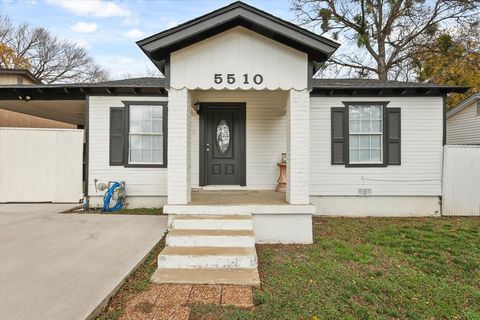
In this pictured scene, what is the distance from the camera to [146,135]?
21.6 ft

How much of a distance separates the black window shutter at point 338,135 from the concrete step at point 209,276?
4.25 meters

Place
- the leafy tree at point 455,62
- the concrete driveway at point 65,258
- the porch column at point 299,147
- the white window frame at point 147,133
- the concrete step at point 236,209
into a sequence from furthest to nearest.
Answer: the leafy tree at point 455,62 < the white window frame at point 147,133 < the porch column at point 299,147 < the concrete step at point 236,209 < the concrete driveway at point 65,258

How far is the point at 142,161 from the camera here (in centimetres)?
657

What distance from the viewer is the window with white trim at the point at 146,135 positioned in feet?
21.5

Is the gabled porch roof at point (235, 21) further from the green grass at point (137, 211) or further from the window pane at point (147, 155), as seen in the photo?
the green grass at point (137, 211)

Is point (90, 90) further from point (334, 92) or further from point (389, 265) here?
point (389, 265)

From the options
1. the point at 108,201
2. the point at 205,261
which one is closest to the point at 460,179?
the point at 205,261

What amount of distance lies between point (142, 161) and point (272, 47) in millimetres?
4154

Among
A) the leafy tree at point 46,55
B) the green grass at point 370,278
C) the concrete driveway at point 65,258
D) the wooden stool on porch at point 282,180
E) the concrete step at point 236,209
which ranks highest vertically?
the leafy tree at point 46,55

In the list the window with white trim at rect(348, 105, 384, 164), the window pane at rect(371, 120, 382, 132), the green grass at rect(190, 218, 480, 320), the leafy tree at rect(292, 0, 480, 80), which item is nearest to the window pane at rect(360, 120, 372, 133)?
the window with white trim at rect(348, 105, 384, 164)

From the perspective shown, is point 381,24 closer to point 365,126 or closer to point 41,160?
point 365,126

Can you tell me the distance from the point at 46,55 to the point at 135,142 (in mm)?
24307

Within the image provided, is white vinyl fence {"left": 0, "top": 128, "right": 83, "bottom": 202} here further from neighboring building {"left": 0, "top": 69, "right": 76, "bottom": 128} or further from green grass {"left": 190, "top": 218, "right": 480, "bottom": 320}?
green grass {"left": 190, "top": 218, "right": 480, "bottom": 320}

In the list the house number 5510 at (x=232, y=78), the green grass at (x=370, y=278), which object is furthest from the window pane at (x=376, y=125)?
the house number 5510 at (x=232, y=78)
